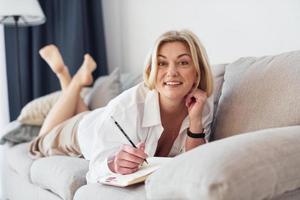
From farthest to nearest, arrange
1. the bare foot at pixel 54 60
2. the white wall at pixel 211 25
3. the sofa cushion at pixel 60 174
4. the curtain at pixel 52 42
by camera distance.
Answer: the curtain at pixel 52 42
the bare foot at pixel 54 60
the white wall at pixel 211 25
the sofa cushion at pixel 60 174

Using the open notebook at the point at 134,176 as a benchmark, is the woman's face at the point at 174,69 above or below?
above

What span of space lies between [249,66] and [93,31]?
2024 millimetres

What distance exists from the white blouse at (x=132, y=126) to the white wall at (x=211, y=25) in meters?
0.69

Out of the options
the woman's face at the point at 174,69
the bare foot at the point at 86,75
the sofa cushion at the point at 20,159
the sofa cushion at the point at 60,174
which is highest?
the woman's face at the point at 174,69

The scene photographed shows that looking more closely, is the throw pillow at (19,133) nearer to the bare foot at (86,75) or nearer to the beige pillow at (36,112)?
the beige pillow at (36,112)

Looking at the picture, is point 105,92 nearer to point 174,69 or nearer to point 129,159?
point 174,69

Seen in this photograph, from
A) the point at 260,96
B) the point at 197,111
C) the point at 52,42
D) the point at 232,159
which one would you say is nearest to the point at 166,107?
the point at 197,111

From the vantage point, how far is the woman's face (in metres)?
1.49

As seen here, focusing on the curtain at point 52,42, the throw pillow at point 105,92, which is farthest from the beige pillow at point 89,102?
the curtain at point 52,42

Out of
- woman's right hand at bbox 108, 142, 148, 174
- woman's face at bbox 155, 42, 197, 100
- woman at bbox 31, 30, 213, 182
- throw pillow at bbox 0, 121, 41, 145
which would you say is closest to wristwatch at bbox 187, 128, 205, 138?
woman at bbox 31, 30, 213, 182

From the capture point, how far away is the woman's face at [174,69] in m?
1.49

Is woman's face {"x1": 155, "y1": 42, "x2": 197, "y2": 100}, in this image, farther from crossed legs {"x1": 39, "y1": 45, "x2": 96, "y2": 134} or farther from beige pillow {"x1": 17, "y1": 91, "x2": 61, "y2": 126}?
beige pillow {"x1": 17, "y1": 91, "x2": 61, "y2": 126}

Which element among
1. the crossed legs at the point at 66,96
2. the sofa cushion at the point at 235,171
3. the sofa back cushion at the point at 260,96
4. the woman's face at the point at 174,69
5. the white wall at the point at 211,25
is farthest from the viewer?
the crossed legs at the point at 66,96

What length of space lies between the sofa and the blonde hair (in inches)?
3.7
